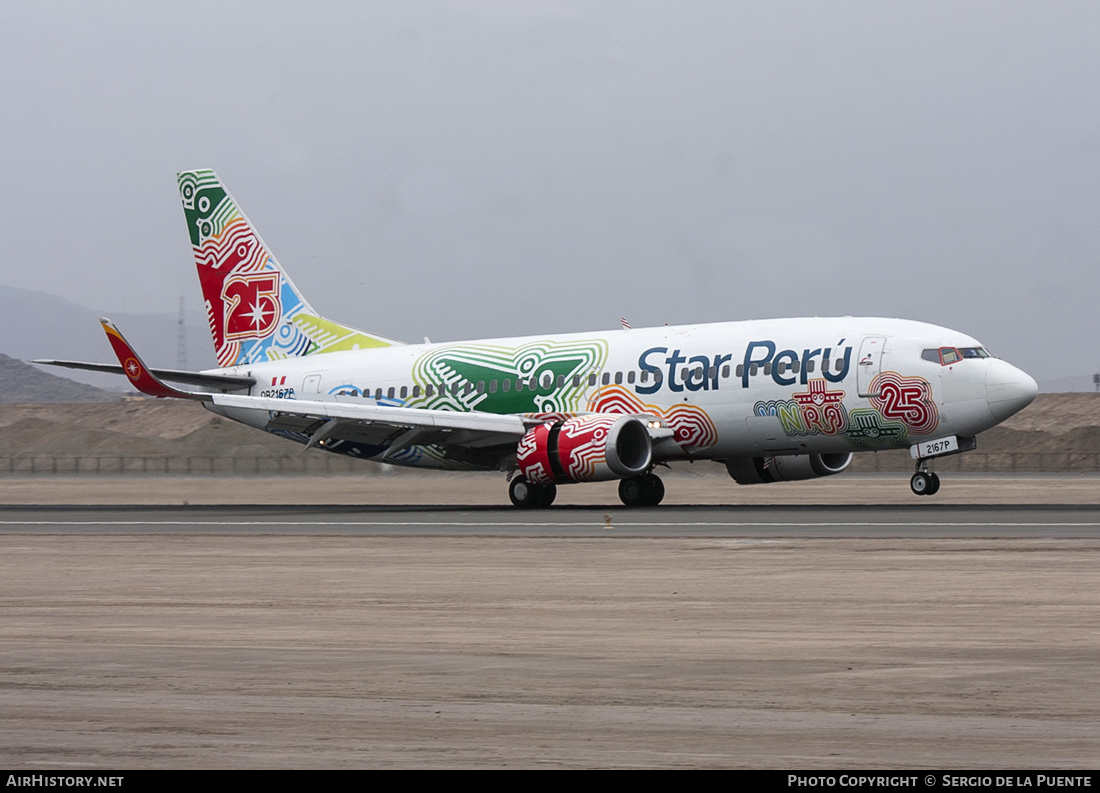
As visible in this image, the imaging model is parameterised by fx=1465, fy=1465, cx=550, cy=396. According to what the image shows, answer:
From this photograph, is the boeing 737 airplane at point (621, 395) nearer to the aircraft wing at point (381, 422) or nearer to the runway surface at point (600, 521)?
the aircraft wing at point (381, 422)

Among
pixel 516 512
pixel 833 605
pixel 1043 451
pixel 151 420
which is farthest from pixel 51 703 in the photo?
pixel 151 420

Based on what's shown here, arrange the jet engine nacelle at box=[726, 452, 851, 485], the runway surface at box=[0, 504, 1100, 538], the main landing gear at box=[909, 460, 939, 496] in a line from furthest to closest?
the jet engine nacelle at box=[726, 452, 851, 485] → the main landing gear at box=[909, 460, 939, 496] → the runway surface at box=[0, 504, 1100, 538]

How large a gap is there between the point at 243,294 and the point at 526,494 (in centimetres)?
1290

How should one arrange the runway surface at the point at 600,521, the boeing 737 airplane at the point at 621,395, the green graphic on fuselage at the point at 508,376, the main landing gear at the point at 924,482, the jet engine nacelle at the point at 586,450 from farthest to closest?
the green graphic on fuselage at the point at 508,376
the jet engine nacelle at the point at 586,450
the main landing gear at the point at 924,482
the boeing 737 airplane at the point at 621,395
the runway surface at the point at 600,521

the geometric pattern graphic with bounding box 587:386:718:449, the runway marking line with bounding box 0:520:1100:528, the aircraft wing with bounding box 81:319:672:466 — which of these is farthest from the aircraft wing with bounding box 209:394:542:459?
the runway marking line with bounding box 0:520:1100:528

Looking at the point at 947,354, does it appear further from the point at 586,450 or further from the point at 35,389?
the point at 35,389

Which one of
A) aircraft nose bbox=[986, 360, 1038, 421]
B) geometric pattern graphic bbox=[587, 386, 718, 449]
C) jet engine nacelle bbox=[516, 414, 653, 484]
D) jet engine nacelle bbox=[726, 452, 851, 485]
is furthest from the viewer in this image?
jet engine nacelle bbox=[726, 452, 851, 485]

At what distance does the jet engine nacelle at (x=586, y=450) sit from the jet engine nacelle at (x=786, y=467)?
316cm

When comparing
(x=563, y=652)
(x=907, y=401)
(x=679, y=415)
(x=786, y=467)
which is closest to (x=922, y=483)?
(x=907, y=401)

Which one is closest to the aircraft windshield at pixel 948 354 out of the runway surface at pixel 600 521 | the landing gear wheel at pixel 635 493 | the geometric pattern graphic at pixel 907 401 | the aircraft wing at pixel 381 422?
the geometric pattern graphic at pixel 907 401

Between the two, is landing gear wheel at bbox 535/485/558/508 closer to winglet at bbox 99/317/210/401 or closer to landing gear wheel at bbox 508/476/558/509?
landing gear wheel at bbox 508/476/558/509

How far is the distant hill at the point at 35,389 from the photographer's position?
621 ft

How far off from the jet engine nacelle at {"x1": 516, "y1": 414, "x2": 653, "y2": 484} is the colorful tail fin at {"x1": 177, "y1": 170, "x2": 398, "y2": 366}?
9470 millimetres

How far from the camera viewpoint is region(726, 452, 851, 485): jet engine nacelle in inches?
1366
